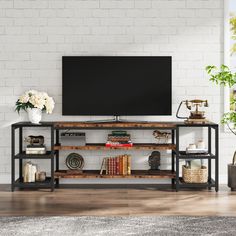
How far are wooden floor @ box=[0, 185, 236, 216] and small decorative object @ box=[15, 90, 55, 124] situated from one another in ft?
2.82

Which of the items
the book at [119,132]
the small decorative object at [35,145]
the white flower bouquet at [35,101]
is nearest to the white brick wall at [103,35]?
the white flower bouquet at [35,101]

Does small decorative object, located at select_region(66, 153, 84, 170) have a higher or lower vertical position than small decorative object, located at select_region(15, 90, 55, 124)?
lower

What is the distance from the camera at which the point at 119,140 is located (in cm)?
577

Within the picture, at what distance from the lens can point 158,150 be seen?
611 cm

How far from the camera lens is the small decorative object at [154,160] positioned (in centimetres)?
601

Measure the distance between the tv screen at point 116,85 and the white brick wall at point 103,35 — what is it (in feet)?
0.59

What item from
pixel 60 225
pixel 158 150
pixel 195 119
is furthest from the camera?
pixel 158 150

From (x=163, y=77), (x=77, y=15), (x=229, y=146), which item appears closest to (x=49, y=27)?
(x=77, y=15)

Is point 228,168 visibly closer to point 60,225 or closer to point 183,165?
point 183,165

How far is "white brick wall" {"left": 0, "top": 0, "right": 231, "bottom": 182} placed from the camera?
605cm

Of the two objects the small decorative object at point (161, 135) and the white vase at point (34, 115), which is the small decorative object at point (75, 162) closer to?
the white vase at point (34, 115)

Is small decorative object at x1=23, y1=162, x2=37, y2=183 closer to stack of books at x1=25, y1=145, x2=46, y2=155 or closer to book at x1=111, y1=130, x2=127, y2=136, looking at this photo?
stack of books at x1=25, y1=145, x2=46, y2=155

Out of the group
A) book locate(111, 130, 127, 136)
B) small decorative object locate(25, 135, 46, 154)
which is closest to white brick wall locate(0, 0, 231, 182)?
book locate(111, 130, 127, 136)

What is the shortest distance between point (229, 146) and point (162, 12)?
71.3 inches
